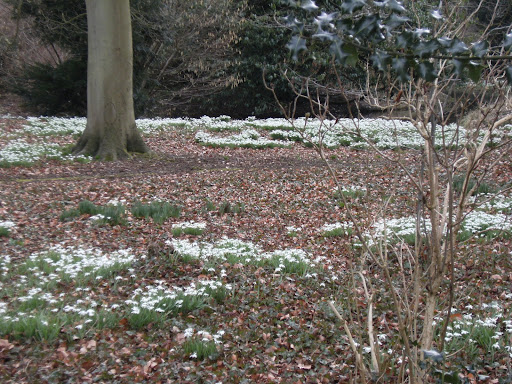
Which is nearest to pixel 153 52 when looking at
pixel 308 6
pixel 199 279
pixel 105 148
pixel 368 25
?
pixel 105 148

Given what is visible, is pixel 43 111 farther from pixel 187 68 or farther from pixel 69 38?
pixel 187 68

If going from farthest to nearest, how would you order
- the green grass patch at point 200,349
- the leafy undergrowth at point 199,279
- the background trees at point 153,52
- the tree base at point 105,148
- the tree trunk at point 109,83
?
the background trees at point 153,52
the tree base at point 105,148
the tree trunk at point 109,83
the green grass patch at point 200,349
the leafy undergrowth at point 199,279

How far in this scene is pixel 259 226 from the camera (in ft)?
23.0

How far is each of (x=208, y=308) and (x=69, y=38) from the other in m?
14.3

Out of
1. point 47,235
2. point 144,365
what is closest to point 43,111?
point 47,235

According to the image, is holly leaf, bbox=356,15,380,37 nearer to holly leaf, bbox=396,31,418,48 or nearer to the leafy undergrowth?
holly leaf, bbox=396,31,418,48

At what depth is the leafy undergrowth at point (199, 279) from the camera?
359 centimetres

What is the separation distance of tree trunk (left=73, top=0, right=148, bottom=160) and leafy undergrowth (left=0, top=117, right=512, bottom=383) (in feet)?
4.28

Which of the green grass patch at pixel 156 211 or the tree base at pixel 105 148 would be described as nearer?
the green grass patch at pixel 156 211

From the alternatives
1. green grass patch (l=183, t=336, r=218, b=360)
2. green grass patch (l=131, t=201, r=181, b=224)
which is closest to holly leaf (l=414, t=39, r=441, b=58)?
green grass patch (l=183, t=336, r=218, b=360)

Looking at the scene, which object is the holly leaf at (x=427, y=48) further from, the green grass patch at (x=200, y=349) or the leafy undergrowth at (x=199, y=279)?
the green grass patch at (x=200, y=349)

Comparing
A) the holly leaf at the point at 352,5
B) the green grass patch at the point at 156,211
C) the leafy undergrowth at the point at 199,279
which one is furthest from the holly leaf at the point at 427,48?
the green grass patch at the point at 156,211

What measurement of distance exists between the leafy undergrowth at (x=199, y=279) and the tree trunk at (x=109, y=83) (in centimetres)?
130

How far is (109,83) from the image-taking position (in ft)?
33.1
